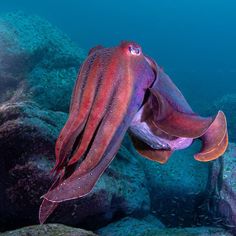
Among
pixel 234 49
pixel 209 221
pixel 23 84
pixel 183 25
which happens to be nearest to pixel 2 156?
pixel 209 221

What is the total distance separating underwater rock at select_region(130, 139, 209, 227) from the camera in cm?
644

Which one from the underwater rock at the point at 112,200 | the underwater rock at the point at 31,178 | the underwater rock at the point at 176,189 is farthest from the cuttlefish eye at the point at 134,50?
the underwater rock at the point at 176,189

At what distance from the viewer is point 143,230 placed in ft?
14.4

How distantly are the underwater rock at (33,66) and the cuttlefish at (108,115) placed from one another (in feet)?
19.5

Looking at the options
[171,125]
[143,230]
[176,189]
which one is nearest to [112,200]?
[143,230]

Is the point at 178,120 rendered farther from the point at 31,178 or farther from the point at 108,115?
the point at 31,178

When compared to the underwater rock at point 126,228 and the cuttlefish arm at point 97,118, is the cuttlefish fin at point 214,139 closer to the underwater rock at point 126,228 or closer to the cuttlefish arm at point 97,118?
the cuttlefish arm at point 97,118

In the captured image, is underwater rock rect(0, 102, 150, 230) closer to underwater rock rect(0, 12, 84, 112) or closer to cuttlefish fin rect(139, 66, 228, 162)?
cuttlefish fin rect(139, 66, 228, 162)

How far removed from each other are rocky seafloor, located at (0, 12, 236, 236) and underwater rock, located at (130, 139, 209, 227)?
0.07ft

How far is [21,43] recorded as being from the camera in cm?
907

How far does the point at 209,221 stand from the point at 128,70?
443cm

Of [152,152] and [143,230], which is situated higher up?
[152,152]

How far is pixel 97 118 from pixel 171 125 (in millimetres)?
548

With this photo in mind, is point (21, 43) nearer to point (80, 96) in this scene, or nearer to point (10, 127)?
point (10, 127)
